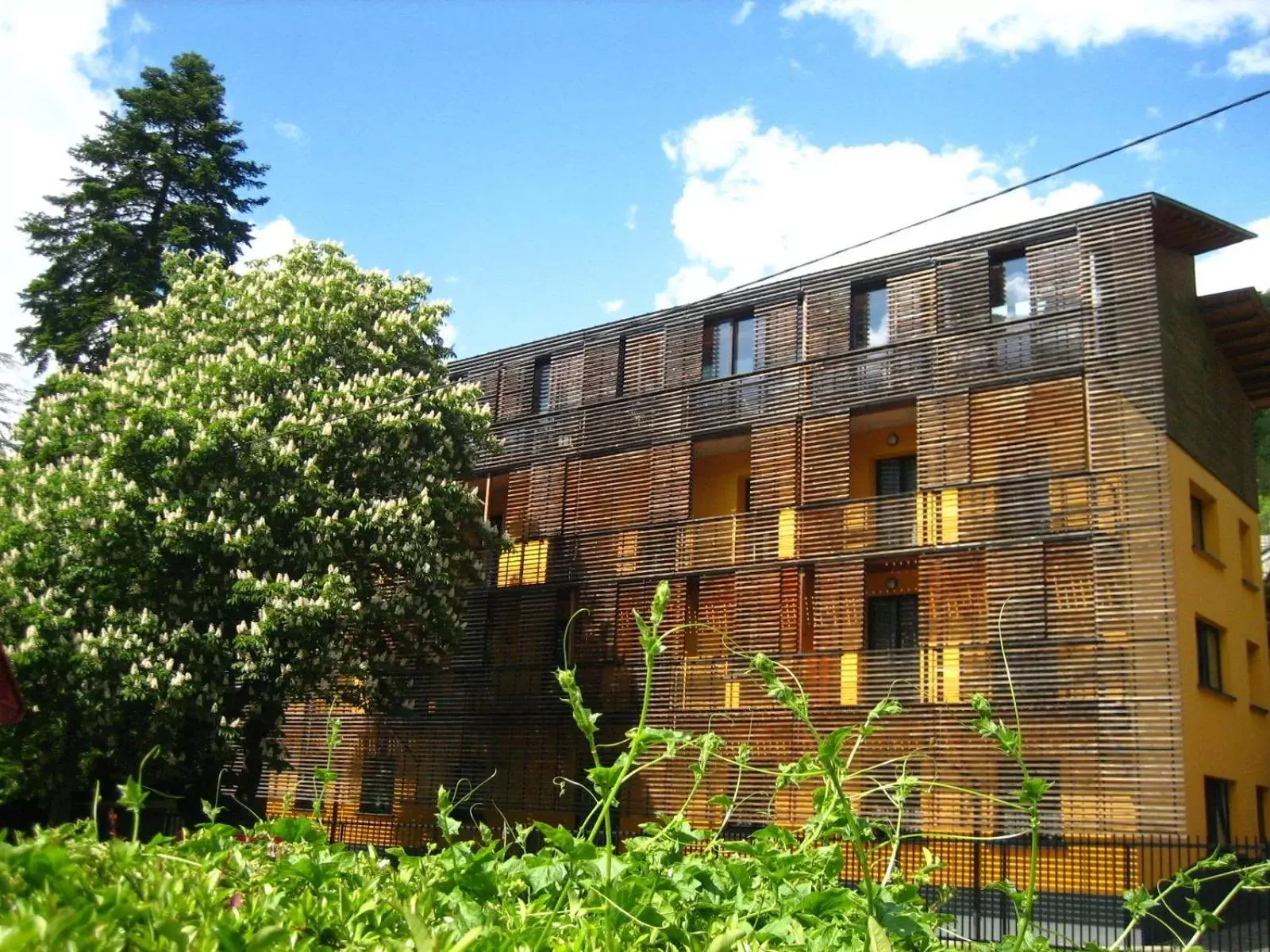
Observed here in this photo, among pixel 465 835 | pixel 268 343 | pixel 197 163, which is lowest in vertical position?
pixel 465 835

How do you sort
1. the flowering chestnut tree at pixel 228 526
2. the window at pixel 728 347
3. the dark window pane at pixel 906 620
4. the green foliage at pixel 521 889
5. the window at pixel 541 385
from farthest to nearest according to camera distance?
the window at pixel 541 385
the window at pixel 728 347
the dark window pane at pixel 906 620
the flowering chestnut tree at pixel 228 526
the green foliage at pixel 521 889

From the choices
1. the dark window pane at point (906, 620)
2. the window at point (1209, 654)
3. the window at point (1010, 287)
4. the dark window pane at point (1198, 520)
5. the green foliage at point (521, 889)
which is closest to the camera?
the green foliage at point (521, 889)

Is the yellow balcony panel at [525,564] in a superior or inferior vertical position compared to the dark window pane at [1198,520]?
inferior

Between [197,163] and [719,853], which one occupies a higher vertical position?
[197,163]

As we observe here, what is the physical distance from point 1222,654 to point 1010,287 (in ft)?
25.2

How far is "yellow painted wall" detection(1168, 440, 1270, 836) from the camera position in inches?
758

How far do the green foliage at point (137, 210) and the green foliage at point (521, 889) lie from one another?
102ft

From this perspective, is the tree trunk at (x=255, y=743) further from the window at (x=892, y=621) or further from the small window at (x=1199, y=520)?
the small window at (x=1199, y=520)

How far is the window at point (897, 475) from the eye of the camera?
23.3 metres

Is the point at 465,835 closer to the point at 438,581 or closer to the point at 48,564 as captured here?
the point at 438,581

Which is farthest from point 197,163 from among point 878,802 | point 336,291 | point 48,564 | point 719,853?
point 719,853

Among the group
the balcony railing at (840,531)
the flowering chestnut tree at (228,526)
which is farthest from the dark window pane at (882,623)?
the flowering chestnut tree at (228,526)

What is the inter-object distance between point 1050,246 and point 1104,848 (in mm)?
10111

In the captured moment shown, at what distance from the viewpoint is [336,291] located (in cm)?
2328
